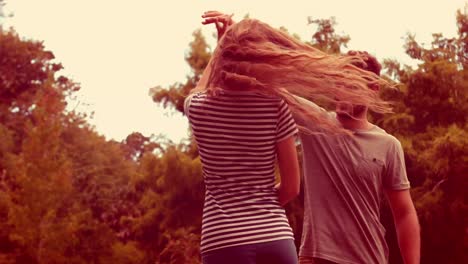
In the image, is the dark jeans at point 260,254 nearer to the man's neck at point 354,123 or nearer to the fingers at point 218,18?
the fingers at point 218,18

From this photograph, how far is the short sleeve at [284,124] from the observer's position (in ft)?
7.46

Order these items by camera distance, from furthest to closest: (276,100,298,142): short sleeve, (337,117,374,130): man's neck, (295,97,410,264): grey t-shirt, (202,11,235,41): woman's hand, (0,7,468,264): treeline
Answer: (0,7,468,264): treeline
(337,117,374,130): man's neck
(295,97,410,264): grey t-shirt
(202,11,235,41): woman's hand
(276,100,298,142): short sleeve

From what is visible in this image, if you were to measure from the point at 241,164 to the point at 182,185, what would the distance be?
18.2 meters

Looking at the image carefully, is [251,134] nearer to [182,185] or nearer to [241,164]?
[241,164]

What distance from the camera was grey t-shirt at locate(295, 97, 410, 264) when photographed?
305 centimetres

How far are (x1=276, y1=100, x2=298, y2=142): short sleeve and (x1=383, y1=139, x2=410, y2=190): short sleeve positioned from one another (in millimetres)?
1030

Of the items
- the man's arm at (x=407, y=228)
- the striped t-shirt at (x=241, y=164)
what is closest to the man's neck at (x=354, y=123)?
the man's arm at (x=407, y=228)

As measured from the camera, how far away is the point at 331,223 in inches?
120

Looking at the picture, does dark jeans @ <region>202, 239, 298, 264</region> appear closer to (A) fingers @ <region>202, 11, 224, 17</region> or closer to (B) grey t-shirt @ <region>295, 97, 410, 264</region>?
(A) fingers @ <region>202, 11, 224, 17</region>

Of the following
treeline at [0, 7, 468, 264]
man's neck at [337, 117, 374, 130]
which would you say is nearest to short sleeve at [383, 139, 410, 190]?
man's neck at [337, 117, 374, 130]

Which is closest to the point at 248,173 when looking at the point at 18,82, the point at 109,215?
the point at 109,215

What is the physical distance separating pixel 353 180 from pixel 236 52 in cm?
107

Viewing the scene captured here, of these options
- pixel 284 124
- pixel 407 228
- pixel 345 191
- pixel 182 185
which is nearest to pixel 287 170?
pixel 284 124

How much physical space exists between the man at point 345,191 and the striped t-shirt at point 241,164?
28.8 inches
